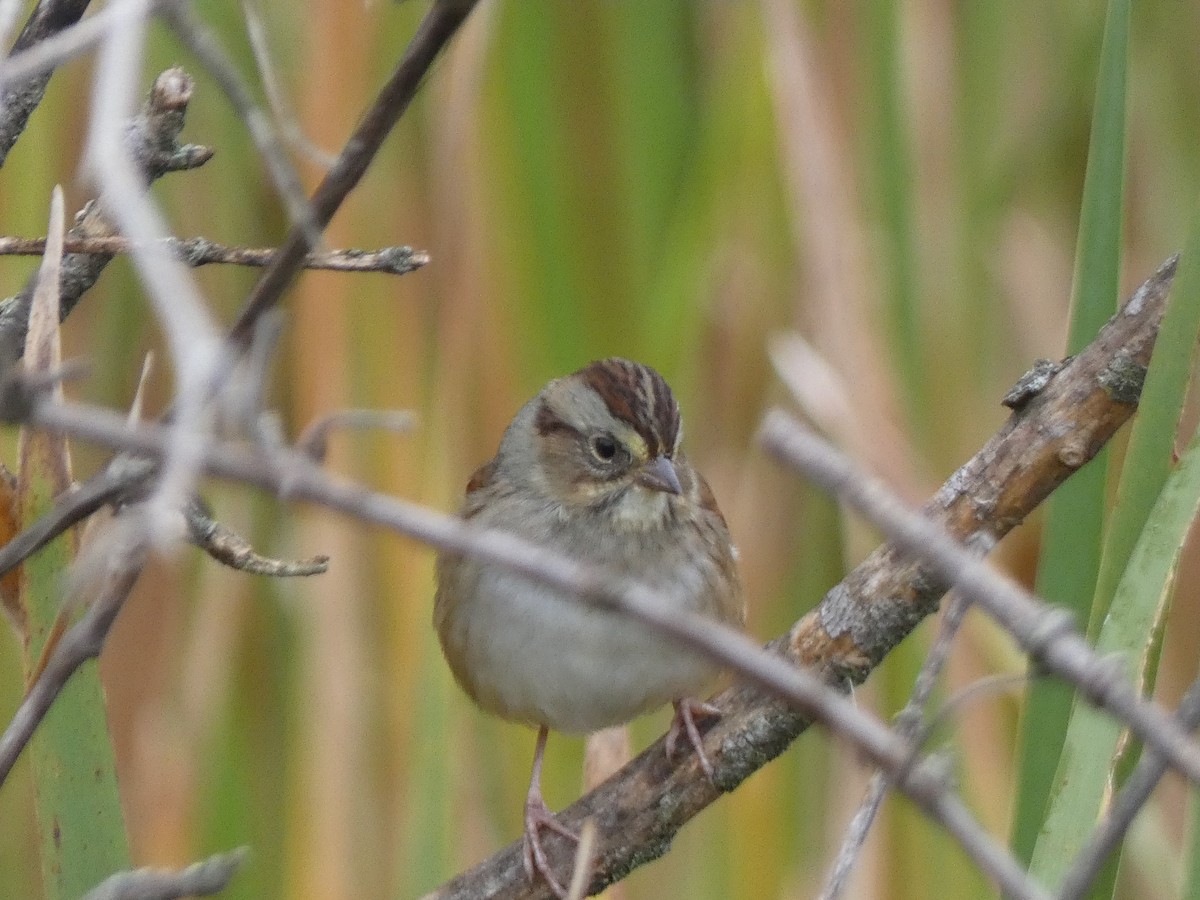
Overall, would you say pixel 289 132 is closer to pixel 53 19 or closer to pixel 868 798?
pixel 53 19

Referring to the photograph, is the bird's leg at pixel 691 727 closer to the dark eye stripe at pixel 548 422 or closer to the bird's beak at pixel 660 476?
the bird's beak at pixel 660 476

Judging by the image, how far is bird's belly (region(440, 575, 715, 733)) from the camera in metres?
1.59

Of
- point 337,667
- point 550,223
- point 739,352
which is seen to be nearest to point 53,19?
point 550,223

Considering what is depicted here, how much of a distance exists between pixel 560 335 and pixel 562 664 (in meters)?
0.33

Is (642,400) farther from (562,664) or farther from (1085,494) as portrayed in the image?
(1085,494)

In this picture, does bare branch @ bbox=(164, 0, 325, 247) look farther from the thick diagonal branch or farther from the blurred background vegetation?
the blurred background vegetation

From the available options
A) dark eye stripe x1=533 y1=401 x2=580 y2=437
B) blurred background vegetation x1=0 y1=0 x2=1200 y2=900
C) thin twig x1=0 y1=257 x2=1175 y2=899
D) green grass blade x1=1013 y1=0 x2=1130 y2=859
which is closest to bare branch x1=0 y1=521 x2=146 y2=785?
thin twig x1=0 y1=257 x2=1175 y2=899

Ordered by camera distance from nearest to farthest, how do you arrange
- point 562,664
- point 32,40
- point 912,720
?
point 912,720
point 32,40
point 562,664

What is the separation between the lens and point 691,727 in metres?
1.32

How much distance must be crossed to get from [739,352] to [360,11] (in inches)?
20.7

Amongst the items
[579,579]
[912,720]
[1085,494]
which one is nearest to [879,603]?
[1085,494]

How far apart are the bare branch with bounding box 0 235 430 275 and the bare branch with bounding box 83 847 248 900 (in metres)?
0.33

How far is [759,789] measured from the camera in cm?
165

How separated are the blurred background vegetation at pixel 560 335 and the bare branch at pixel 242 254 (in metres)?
0.63
